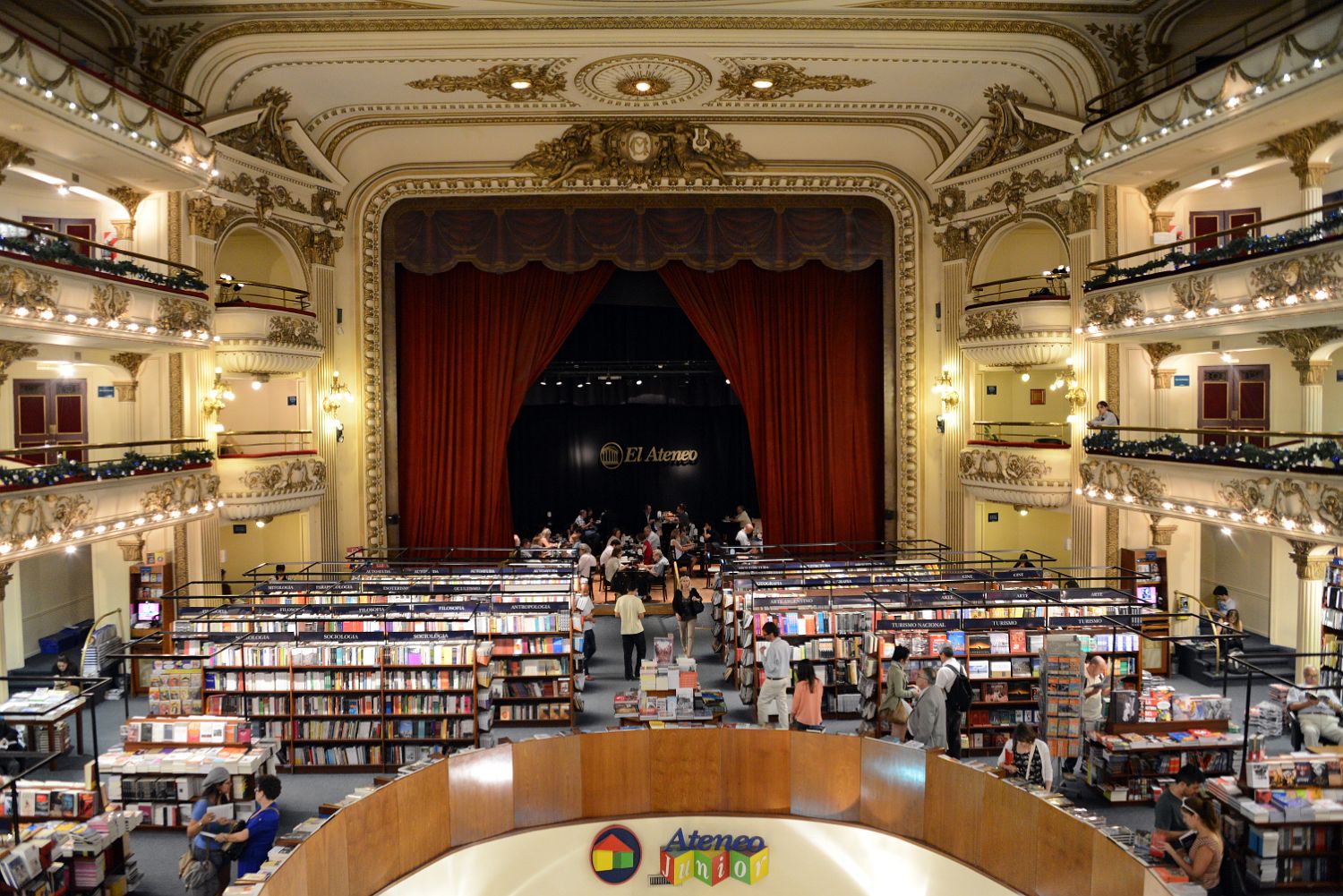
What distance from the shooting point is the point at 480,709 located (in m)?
10.1

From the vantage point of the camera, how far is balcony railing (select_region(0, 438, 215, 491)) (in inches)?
391

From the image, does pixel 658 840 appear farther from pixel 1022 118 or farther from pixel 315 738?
pixel 1022 118

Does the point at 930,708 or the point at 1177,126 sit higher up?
the point at 1177,126

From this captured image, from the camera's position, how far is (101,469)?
11094 millimetres

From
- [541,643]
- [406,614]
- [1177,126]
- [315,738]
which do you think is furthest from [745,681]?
[1177,126]

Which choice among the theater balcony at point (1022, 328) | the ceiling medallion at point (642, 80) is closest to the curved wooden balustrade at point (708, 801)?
the theater balcony at point (1022, 328)

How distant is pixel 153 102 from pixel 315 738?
748 centimetres

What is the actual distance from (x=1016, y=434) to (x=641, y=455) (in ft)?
26.1

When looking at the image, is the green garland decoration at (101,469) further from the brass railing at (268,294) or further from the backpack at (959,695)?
the backpack at (959,695)

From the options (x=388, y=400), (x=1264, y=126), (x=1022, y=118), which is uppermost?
(x=1022, y=118)

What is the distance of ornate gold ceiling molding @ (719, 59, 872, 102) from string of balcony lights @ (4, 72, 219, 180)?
23.3ft

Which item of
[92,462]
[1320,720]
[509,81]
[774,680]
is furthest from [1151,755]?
[509,81]

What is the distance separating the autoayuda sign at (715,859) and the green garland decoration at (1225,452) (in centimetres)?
640

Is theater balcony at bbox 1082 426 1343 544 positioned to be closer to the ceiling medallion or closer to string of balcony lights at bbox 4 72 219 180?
the ceiling medallion
